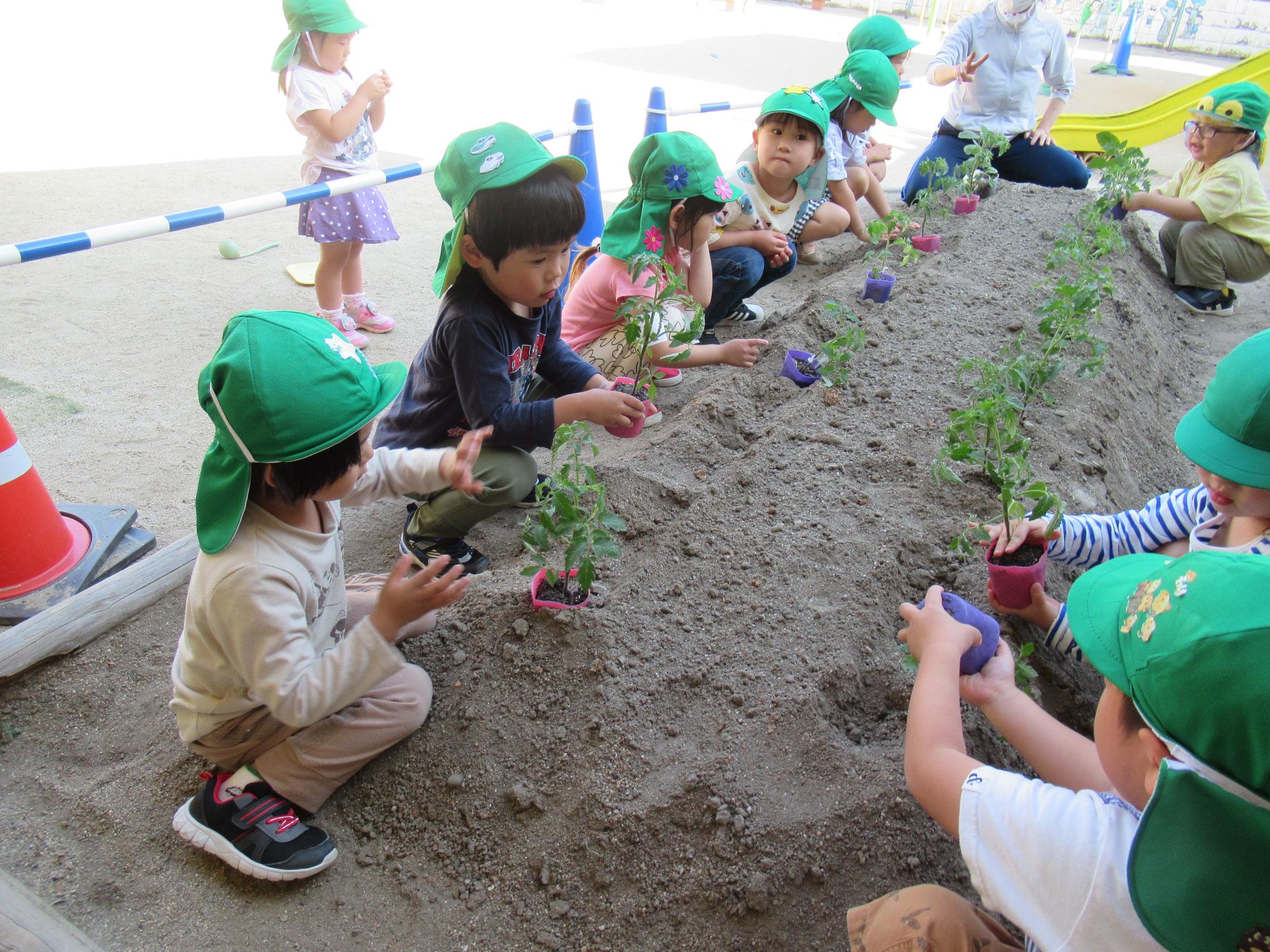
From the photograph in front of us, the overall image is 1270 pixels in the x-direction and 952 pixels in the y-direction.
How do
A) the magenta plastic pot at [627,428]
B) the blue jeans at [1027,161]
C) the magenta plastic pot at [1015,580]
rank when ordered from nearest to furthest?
the magenta plastic pot at [1015,580], the magenta plastic pot at [627,428], the blue jeans at [1027,161]

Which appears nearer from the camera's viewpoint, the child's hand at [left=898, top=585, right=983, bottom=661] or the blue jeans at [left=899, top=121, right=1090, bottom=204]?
the child's hand at [left=898, top=585, right=983, bottom=661]

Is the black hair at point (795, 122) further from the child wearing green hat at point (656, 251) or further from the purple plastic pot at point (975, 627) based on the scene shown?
the purple plastic pot at point (975, 627)

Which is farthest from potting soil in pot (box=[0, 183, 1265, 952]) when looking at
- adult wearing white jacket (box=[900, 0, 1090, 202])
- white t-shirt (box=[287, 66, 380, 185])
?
adult wearing white jacket (box=[900, 0, 1090, 202])

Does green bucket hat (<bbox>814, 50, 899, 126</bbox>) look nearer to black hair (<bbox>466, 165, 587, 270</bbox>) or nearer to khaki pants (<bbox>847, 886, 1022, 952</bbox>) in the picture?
black hair (<bbox>466, 165, 587, 270</bbox>)

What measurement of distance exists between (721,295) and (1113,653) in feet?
11.3

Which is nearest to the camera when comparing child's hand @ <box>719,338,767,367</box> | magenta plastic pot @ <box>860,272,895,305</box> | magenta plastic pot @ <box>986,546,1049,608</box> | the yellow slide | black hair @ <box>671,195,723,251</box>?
magenta plastic pot @ <box>986,546,1049,608</box>

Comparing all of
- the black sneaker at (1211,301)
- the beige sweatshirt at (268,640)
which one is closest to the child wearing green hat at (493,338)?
the beige sweatshirt at (268,640)

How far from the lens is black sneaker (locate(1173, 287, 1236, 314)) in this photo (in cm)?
529

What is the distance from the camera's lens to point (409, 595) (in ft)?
5.43

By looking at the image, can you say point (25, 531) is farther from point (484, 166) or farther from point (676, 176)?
point (676, 176)

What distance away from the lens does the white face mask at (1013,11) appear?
5844 millimetres

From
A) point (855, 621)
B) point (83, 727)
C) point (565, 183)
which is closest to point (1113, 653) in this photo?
point (855, 621)

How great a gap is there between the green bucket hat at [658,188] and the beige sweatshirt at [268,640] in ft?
6.57

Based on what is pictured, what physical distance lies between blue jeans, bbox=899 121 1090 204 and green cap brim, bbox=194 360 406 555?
5.72m
